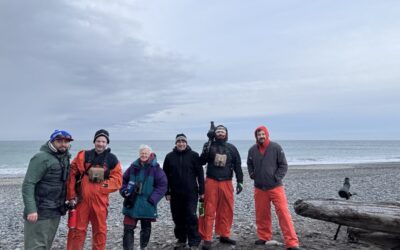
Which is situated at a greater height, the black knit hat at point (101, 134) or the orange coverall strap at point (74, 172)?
the black knit hat at point (101, 134)

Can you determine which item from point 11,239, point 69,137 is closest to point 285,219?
point 69,137

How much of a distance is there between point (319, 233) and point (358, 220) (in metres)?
1.64

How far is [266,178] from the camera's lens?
20.2 feet

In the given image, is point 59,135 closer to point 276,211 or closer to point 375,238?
point 276,211


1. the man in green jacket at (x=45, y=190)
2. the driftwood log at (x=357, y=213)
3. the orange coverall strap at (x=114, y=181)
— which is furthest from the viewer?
the driftwood log at (x=357, y=213)

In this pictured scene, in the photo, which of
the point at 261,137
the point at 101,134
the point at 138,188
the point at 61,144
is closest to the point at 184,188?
the point at 138,188

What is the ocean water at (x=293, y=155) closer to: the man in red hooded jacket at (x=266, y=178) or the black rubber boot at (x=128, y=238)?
the black rubber boot at (x=128, y=238)

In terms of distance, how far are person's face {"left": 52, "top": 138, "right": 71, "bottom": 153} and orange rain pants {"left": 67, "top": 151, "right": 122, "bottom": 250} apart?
0.39 metres

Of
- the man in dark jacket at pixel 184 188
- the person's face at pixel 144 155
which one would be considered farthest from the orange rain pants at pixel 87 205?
the man in dark jacket at pixel 184 188

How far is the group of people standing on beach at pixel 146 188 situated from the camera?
4.68 metres

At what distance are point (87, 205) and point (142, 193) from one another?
37.0 inches

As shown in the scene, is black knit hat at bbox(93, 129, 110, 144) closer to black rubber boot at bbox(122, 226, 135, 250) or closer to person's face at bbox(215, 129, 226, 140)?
black rubber boot at bbox(122, 226, 135, 250)

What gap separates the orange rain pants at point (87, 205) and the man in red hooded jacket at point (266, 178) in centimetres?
264

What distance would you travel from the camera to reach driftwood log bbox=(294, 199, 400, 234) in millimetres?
5363
